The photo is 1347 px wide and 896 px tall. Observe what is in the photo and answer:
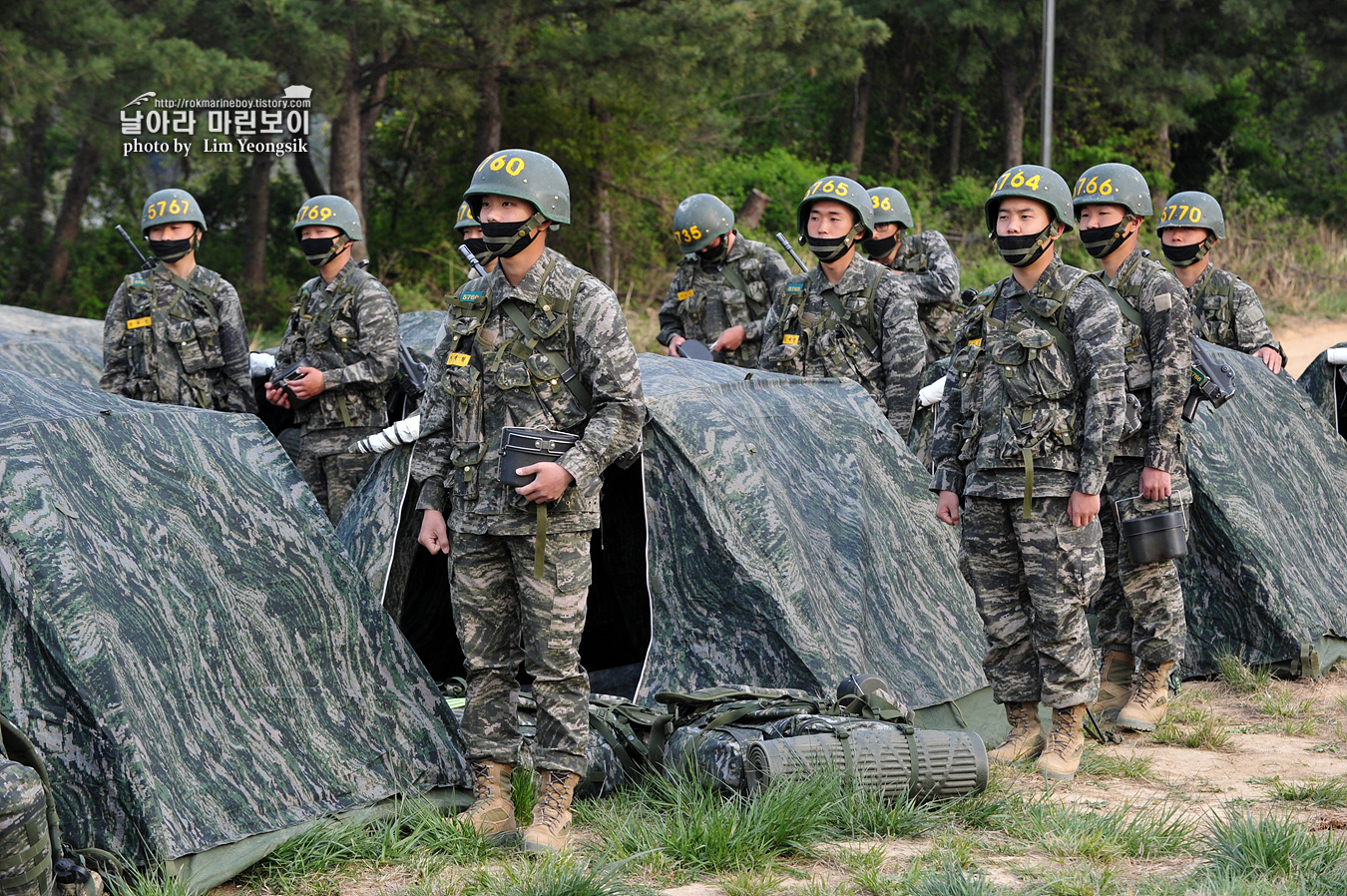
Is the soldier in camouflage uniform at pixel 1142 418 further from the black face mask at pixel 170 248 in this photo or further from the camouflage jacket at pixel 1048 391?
the black face mask at pixel 170 248

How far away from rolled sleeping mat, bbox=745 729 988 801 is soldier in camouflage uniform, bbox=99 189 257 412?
4.42 metres

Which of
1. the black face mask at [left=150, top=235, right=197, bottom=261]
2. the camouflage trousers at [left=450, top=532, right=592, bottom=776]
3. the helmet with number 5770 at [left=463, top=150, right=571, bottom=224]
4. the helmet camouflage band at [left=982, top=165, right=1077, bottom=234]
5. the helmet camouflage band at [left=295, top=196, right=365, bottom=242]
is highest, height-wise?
the helmet camouflage band at [left=295, top=196, right=365, bottom=242]

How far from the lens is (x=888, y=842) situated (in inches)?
163

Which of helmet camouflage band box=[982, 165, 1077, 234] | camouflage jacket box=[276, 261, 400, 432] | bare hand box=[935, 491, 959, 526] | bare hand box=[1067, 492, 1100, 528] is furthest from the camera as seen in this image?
camouflage jacket box=[276, 261, 400, 432]

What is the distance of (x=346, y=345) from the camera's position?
6949mm

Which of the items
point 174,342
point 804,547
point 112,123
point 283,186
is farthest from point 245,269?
point 804,547

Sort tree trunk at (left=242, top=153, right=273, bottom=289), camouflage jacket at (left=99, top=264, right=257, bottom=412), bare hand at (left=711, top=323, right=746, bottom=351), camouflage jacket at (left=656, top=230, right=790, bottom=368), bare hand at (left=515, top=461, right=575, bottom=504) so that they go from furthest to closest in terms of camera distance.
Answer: tree trunk at (left=242, top=153, right=273, bottom=289) < camouflage jacket at (left=656, top=230, right=790, bottom=368) < bare hand at (left=711, top=323, right=746, bottom=351) < camouflage jacket at (left=99, top=264, right=257, bottom=412) < bare hand at (left=515, top=461, right=575, bottom=504)

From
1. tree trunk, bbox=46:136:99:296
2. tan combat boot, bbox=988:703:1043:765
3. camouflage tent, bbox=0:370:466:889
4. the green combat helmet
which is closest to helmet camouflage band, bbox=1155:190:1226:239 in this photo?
the green combat helmet

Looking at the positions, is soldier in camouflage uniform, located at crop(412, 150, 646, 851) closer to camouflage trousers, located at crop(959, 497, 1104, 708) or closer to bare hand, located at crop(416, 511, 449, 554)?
bare hand, located at crop(416, 511, 449, 554)

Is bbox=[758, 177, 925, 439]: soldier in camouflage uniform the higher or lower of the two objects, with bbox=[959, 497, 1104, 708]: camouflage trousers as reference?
higher

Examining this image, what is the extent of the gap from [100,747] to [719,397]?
269 centimetres

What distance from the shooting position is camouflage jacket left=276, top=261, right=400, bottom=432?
689 cm

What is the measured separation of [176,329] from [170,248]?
47cm

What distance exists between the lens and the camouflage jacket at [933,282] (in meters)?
8.32
